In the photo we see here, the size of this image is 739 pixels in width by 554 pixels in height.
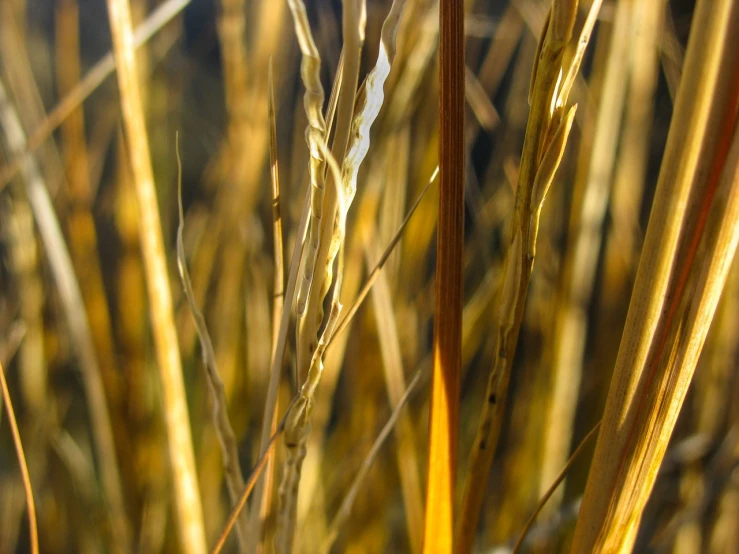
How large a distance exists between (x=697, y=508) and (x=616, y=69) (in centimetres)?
34

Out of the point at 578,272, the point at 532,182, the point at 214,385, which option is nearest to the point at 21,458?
the point at 214,385

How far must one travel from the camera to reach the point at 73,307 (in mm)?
431

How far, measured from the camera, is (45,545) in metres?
0.55

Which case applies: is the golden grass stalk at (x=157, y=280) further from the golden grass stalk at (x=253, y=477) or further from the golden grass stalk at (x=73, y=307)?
the golden grass stalk at (x=73, y=307)

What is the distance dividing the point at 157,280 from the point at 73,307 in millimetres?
234

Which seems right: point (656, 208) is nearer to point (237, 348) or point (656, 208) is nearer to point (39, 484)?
point (237, 348)

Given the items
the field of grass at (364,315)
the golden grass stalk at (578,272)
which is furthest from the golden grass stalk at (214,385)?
the golden grass stalk at (578,272)

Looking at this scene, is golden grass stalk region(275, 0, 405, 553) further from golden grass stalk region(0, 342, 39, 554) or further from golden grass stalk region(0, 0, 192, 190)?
golden grass stalk region(0, 0, 192, 190)

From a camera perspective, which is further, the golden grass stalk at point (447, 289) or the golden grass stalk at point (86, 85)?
the golden grass stalk at point (86, 85)

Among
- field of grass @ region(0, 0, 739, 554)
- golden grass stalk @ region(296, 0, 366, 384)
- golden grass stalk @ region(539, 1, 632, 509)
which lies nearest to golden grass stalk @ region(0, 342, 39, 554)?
field of grass @ region(0, 0, 739, 554)

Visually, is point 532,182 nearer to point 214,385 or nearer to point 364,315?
point 214,385

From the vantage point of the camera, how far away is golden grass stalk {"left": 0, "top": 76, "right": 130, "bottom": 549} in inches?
16.1

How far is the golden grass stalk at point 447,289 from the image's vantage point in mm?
175

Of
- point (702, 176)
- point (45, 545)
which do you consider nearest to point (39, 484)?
point (45, 545)
